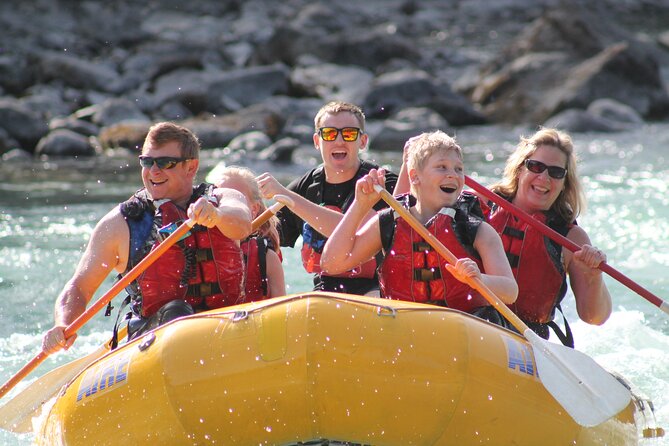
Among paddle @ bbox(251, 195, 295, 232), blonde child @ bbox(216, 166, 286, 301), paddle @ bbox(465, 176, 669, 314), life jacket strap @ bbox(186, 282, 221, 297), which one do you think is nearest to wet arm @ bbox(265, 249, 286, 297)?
blonde child @ bbox(216, 166, 286, 301)

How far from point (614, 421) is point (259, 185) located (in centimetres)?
175

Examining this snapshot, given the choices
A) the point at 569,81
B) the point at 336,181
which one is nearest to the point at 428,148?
the point at 336,181

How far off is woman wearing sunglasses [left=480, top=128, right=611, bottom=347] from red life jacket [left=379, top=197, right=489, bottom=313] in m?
0.53

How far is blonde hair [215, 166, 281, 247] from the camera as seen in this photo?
457cm

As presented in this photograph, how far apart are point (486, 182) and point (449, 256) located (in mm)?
7270

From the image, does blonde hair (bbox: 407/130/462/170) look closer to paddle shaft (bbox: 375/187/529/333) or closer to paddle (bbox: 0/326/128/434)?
paddle shaft (bbox: 375/187/529/333)

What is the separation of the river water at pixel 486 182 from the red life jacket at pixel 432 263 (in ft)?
3.13

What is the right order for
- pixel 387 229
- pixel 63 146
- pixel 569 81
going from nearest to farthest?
pixel 387 229 → pixel 63 146 → pixel 569 81

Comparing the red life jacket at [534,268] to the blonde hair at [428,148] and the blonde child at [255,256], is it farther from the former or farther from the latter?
the blonde child at [255,256]

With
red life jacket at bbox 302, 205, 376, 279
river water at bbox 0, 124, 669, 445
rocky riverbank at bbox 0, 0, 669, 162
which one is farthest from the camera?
rocky riverbank at bbox 0, 0, 669, 162

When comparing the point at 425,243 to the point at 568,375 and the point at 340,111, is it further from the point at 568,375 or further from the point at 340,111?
the point at 340,111

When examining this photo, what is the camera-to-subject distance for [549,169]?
4.41m

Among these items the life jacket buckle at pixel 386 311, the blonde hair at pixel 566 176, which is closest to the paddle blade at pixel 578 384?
the life jacket buckle at pixel 386 311

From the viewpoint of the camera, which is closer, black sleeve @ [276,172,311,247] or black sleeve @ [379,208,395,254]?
black sleeve @ [379,208,395,254]
